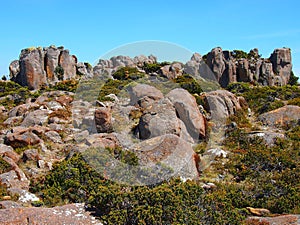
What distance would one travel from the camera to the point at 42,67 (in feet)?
143

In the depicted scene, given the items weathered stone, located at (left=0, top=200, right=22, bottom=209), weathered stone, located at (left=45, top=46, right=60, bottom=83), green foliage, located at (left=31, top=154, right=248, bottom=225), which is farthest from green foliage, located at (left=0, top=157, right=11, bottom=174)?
weathered stone, located at (left=45, top=46, right=60, bottom=83)

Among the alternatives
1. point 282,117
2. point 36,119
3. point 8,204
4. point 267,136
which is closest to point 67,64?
point 36,119

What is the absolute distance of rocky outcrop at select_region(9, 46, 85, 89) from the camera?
135 feet

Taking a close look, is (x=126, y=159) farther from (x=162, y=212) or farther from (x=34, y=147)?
(x=34, y=147)

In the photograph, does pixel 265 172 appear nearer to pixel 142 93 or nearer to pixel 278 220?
pixel 278 220

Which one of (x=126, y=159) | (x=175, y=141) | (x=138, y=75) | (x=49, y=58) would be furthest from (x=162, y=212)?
(x=49, y=58)

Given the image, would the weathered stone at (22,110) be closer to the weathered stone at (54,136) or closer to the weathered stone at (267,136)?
the weathered stone at (54,136)

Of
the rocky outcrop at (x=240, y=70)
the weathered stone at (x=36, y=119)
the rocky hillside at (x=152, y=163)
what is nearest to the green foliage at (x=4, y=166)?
the rocky hillside at (x=152, y=163)

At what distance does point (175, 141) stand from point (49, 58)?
3654 centimetres

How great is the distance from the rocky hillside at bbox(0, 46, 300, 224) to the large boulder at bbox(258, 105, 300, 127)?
6cm

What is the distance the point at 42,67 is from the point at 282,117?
106 feet

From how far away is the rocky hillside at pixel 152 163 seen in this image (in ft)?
26.9

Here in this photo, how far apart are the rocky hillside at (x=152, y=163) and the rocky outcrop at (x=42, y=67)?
56.2ft

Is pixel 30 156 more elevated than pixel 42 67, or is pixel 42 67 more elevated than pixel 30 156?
pixel 42 67
